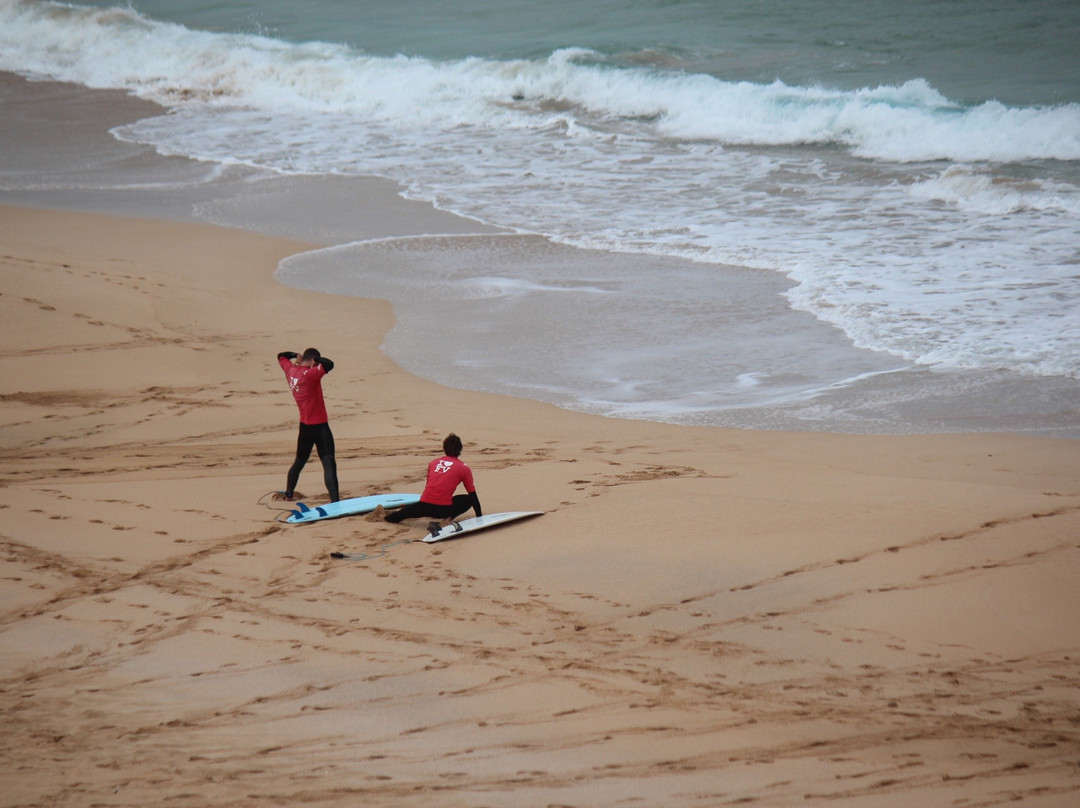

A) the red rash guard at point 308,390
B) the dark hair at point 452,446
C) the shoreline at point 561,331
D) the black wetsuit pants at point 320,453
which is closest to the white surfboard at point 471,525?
the dark hair at point 452,446

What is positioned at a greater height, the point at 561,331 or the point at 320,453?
the point at 561,331

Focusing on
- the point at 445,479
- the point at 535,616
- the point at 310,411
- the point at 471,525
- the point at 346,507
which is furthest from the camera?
the point at 310,411

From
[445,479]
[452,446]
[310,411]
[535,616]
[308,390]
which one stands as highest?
[308,390]

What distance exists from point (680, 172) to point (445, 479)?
44.4 ft

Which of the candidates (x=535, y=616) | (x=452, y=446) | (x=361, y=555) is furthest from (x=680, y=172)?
(x=535, y=616)

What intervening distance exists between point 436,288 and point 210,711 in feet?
29.1

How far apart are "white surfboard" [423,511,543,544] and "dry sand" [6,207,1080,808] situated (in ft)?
0.30

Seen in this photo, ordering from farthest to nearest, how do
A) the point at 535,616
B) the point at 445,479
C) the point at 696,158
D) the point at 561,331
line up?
the point at 696,158 → the point at 561,331 → the point at 445,479 → the point at 535,616

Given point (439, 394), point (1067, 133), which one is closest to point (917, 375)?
point (439, 394)

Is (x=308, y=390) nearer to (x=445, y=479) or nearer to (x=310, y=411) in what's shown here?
(x=310, y=411)

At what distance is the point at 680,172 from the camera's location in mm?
19062

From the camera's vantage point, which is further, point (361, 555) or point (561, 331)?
point (561, 331)

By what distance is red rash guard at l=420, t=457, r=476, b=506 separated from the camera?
699cm

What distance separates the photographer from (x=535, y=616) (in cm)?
567
